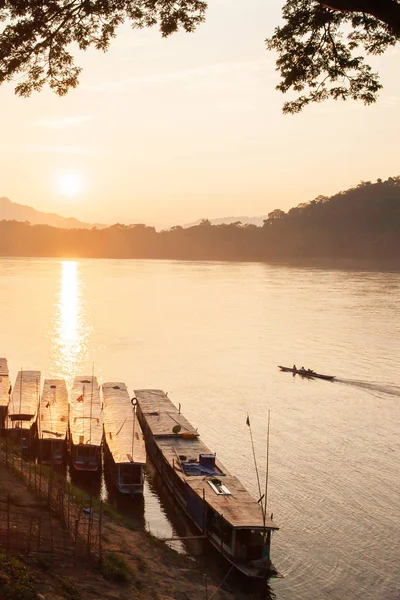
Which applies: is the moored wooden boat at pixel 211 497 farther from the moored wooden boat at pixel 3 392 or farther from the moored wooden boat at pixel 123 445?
the moored wooden boat at pixel 3 392

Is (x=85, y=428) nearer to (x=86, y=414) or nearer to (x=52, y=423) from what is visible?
(x=52, y=423)

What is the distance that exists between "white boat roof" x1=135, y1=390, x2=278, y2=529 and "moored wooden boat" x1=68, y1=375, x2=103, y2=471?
3.88 meters

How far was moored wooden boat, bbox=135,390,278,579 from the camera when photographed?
32.8 meters

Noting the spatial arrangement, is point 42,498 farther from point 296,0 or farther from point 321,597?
point 296,0

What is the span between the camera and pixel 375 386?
245 feet

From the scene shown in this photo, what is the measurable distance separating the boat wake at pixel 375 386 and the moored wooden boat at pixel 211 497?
28695mm

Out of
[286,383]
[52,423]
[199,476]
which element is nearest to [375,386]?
[286,383]

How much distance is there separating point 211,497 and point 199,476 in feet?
12.0

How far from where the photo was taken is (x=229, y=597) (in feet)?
99.0

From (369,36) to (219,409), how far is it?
47.3 m

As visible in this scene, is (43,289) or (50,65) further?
(43,289)

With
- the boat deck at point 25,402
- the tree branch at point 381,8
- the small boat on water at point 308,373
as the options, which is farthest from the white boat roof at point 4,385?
the tree branch at point 381,8

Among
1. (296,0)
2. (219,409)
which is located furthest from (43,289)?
(296,0)

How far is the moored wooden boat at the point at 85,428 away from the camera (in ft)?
143
